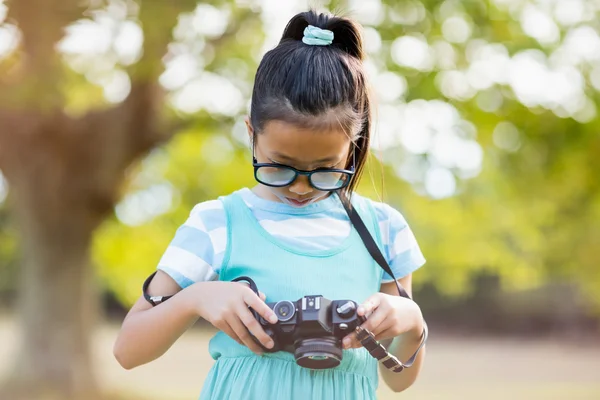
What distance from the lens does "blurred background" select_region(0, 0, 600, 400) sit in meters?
5.86

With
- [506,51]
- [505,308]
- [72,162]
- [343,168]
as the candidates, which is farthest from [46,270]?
[505,308]

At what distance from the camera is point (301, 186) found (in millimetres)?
1534

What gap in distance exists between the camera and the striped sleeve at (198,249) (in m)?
1.53

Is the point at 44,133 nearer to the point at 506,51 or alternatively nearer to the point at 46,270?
the point at 46,270

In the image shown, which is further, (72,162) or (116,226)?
(116,226)

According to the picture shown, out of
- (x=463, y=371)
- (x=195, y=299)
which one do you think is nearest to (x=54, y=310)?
(x=195, y=299)

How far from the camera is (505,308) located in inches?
893

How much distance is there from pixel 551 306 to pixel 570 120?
1674cm

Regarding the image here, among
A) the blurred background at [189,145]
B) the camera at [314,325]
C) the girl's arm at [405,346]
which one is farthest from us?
the blurred background at [189,145]

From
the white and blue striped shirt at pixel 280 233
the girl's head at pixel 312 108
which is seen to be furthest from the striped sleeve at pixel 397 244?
the girl's head at pixel 312 108

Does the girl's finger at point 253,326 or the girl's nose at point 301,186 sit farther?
the girl's nose at point 301,186

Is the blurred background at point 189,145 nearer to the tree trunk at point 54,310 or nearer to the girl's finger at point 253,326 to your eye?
the tree trunk at point 54,310

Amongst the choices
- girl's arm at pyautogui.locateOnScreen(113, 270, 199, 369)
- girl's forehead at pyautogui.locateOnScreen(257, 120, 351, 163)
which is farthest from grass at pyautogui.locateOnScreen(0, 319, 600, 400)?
girl's forehead at pyautogui.locateOnScreen(257, 120, 351, 163)

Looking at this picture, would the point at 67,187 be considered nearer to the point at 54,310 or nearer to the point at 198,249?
the point at 54,310
